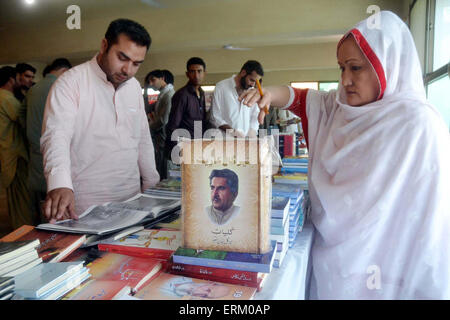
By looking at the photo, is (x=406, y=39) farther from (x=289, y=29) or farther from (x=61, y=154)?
(x=289, y=29)

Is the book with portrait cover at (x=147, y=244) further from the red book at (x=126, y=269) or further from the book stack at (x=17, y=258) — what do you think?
the book stack at (x=17, y=258)

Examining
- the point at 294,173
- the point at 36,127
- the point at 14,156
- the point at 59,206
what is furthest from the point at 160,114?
the point at 59,206

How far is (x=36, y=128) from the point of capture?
2.78 metres

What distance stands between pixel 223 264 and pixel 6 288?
44 centimetres

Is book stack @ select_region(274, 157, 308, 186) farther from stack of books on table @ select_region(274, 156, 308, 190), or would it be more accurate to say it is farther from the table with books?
the table with books

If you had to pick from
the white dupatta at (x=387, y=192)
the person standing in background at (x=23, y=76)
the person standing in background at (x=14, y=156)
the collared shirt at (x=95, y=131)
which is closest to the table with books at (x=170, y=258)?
the white dupatta at (x=387, y=192)

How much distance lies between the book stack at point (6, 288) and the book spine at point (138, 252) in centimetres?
28

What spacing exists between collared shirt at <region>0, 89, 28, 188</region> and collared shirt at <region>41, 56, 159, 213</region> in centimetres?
214

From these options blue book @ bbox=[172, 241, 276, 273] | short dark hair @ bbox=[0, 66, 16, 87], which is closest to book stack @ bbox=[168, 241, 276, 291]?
blue book @ bbox=[172, 241, 276, 273]

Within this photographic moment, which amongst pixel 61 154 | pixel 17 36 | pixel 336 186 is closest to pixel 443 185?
pixel 336 186

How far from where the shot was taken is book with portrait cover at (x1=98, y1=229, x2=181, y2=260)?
2.78 ft

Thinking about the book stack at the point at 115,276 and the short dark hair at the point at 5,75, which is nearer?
the book stack at the point at 115,276

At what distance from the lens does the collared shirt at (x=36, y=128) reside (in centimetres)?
269
